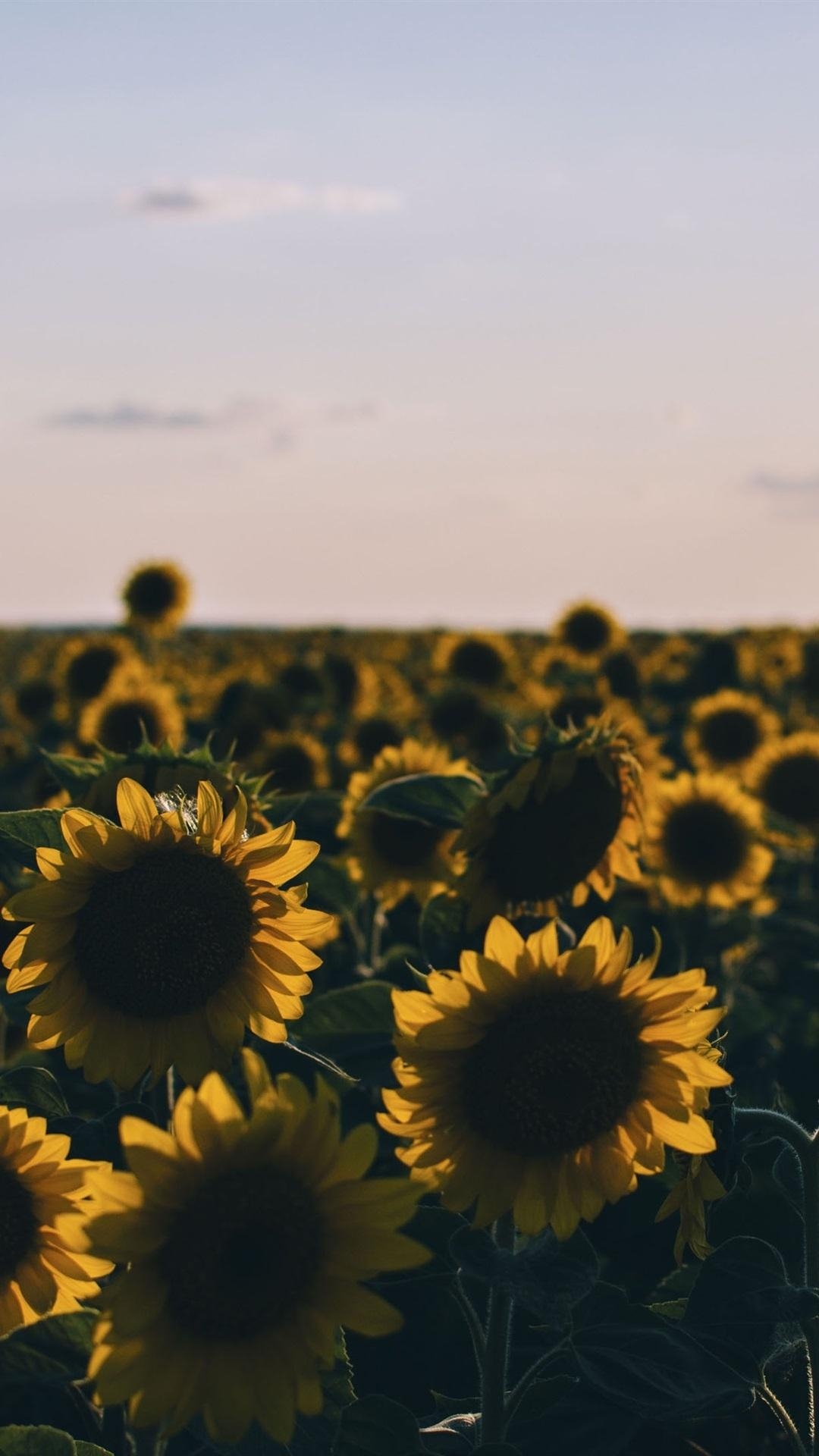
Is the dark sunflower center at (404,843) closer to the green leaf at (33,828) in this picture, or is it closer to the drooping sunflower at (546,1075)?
the green leaf at (33,828)

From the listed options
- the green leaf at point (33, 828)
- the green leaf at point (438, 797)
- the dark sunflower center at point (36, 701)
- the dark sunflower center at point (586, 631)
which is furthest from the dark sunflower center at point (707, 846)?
the dark sunflower center at point (36, 701)

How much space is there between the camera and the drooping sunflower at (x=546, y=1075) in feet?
7.24

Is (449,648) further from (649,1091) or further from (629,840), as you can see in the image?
(649,1091)

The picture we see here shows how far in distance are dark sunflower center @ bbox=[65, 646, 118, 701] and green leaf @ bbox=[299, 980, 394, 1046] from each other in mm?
7370

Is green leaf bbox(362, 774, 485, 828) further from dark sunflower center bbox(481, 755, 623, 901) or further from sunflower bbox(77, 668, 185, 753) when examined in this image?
sunflower bbox(77, 668, 185, 753)

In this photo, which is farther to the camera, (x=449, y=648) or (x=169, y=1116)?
(x=449, y=648)

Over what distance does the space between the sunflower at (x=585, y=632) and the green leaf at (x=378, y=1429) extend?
33.7 feet

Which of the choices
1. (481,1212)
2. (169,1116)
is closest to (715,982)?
(169,1116)

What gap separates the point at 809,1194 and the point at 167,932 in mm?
1063

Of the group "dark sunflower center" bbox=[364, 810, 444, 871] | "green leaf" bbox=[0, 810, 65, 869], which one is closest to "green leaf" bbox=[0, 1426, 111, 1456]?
"green leaf" bbox=[0, 810, 65, 869]

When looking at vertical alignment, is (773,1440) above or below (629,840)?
below

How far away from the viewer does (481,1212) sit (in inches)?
87.2

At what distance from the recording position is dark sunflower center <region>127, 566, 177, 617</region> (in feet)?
38.9

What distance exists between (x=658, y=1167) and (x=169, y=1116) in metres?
1.01
